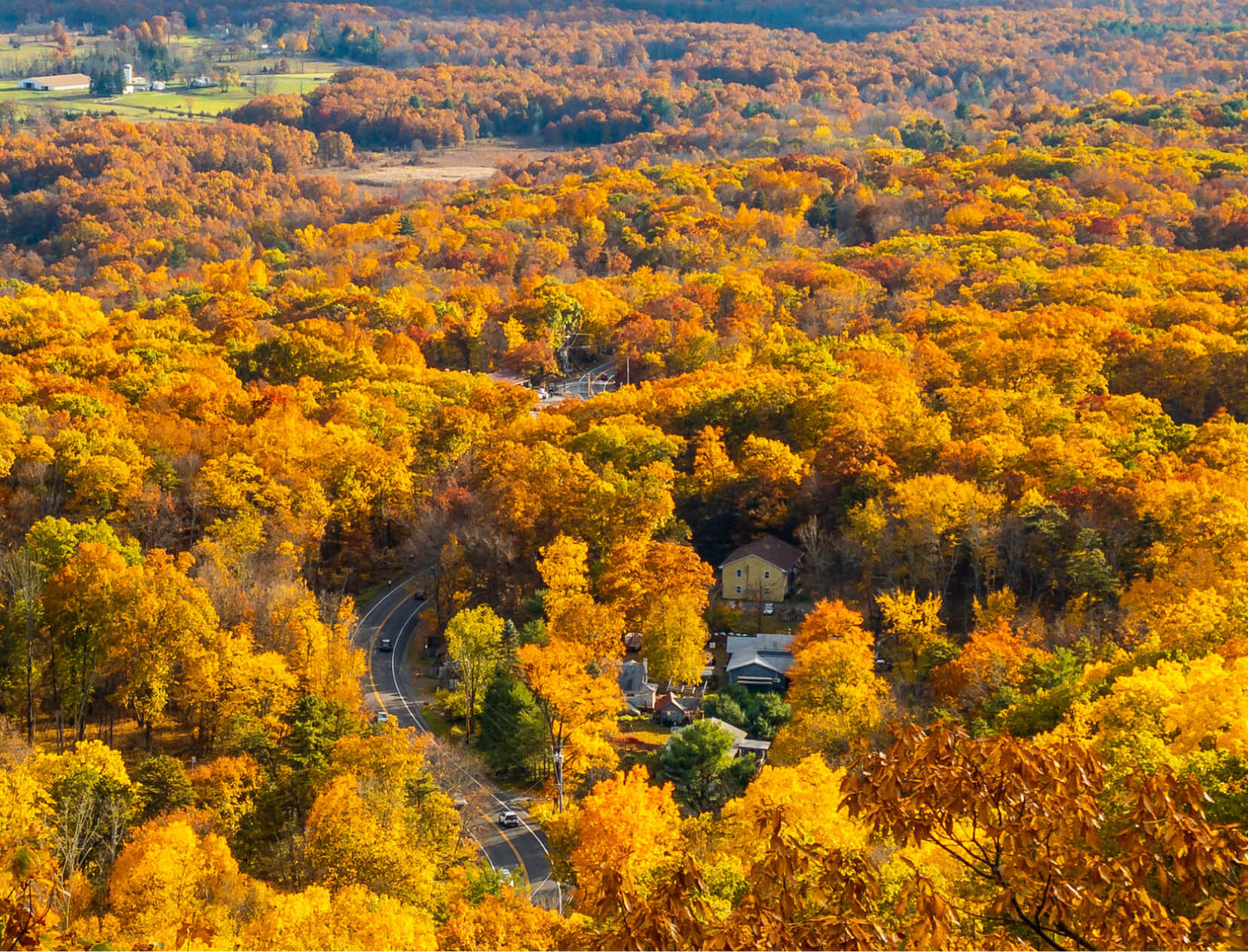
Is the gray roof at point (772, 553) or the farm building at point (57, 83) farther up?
the gray roof at point (772, 553)

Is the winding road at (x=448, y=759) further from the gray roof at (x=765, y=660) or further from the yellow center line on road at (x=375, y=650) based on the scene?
the gray roof at (x=765, y=660)

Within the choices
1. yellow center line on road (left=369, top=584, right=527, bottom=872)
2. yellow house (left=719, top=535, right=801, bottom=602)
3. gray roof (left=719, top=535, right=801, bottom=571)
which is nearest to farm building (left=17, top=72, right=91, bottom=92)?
yellow center line on road (left=369, top=584, right=527, bottom=872)

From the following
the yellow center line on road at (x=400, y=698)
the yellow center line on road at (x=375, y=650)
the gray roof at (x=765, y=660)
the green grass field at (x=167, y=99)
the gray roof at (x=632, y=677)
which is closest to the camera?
the yellow center line on road at (x=400, y=698)

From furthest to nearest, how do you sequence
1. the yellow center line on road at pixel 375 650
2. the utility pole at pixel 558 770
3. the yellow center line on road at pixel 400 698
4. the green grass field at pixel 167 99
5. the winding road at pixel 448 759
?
1. the green grass field at pixel 167 99
2. the yellow center line on road at pixel 375 650
3. the utility pole at pixel 558 770
4. the yellow center line on road at pixel 400 698
5. the winding road at pixel 448 759

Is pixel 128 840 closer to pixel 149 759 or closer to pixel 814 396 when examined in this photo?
pixel 149 759

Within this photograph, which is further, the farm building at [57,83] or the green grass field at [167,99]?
the farm building at [57,83]

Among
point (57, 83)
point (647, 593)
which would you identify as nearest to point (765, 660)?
point (647, 593)

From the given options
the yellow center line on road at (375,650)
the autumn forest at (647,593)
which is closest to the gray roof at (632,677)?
the autumn forest at (647,593)

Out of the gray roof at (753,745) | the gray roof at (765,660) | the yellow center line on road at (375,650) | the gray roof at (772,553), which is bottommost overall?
the yellow center line on road at (375,650)

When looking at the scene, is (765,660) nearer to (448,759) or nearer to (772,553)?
(772,553)
